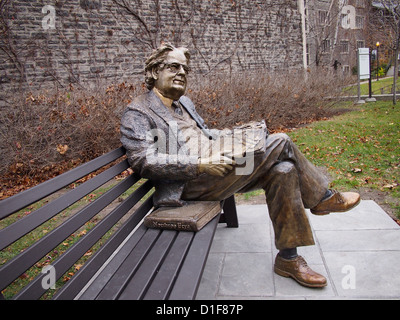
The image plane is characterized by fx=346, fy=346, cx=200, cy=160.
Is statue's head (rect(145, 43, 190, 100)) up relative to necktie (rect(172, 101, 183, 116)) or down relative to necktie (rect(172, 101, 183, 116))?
up

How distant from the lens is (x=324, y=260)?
2.74 m

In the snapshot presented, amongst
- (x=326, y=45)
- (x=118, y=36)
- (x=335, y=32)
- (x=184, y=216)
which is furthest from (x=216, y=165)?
(x=326, y=45)

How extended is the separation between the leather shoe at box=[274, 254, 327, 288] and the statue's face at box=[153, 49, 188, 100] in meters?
1.52

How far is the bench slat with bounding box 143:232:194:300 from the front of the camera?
1.66 meters

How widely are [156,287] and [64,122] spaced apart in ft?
16.7

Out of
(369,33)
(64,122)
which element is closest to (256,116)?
(64,122)

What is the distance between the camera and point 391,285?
2.32 m

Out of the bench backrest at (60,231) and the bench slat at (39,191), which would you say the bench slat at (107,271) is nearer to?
the bench backrest at (60,231)

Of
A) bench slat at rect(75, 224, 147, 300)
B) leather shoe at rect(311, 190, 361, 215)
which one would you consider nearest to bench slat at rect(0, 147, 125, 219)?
bench slat at rect(75, 224, 147, 300)

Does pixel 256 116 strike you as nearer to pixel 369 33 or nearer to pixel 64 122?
pixel 64 122

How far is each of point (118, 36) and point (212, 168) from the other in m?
10.7

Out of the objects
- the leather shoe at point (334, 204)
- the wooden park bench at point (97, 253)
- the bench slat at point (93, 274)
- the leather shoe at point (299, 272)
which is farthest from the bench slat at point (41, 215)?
the leather shoe at point (334, 204)

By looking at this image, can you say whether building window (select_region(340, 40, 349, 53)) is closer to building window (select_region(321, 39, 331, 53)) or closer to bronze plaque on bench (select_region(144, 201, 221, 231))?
building window (select_region(321, 39, 331, 53))

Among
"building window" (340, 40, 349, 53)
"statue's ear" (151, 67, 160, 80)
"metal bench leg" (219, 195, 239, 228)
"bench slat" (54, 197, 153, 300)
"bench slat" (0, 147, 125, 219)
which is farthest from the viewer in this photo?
"building window" (340, 40, 349, 53)
